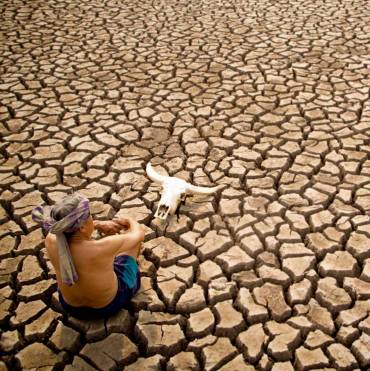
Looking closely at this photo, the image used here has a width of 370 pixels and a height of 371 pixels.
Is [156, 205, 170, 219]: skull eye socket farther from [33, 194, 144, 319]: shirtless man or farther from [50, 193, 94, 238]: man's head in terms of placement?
[50, 193, 94, 238]: man's head

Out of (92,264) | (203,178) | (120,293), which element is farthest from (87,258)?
(203,178)

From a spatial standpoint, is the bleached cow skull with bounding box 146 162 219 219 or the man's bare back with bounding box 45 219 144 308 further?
the bleached cow skull with bounding box 146 162 219 219

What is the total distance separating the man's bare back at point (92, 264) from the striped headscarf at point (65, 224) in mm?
49

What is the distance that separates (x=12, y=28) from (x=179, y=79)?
311cm

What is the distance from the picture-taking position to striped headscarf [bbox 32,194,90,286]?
196 cm

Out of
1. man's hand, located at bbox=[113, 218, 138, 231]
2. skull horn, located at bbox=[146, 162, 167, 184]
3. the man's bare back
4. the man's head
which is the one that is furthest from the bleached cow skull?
the man's head

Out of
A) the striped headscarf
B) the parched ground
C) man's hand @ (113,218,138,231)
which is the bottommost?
the parched ground

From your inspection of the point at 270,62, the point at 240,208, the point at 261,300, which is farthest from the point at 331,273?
the point at 270,62

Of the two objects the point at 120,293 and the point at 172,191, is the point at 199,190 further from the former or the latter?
the point at 120,293

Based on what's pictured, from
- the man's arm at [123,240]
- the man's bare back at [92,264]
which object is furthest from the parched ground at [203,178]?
the man's arm at [123,240]

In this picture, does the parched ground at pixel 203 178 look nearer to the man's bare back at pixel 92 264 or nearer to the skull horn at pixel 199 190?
the skull horn at pixel 199 190

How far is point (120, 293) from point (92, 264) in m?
0.32

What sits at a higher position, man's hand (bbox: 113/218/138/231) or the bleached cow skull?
man's hand (bbox: 113/218/138/231)

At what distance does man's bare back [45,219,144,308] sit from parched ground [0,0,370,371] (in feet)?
Answer: 0.69
